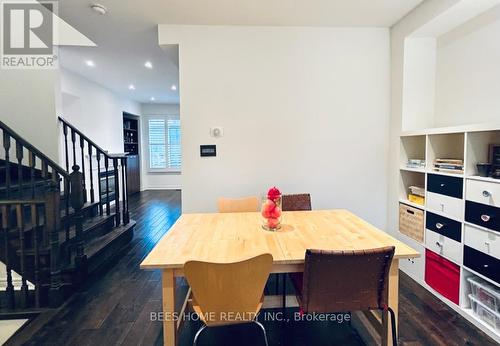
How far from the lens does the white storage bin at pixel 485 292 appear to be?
205 cm

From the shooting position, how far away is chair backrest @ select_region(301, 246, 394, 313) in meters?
1.43

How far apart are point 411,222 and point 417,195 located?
28 cm

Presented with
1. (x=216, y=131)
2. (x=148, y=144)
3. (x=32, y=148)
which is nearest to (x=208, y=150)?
(x=216, y=131)

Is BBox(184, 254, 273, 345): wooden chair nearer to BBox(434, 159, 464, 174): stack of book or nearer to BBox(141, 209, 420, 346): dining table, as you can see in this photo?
BBox(141, 209, 420, 346): dining table

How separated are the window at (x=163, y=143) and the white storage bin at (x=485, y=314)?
803 cm

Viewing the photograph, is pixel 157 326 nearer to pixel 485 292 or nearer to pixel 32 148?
pixel 32 148

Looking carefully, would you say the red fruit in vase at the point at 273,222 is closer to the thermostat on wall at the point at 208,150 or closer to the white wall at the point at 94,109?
the thermostat on wall at the point at 208,150

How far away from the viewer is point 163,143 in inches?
359

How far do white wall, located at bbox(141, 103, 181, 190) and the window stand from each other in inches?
6.1

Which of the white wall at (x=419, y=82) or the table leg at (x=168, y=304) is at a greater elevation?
the white wall at (x=419, y=82)

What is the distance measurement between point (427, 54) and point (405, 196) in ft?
4.90

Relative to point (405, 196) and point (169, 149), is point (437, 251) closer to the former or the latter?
point (405, 196)

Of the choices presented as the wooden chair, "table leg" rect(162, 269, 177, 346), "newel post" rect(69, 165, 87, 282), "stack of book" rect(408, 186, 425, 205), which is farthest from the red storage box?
"newel post" rect(69, 165, 87, 282)

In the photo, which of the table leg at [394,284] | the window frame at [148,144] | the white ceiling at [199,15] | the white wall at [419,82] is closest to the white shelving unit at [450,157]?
the white wall at [419,82]
